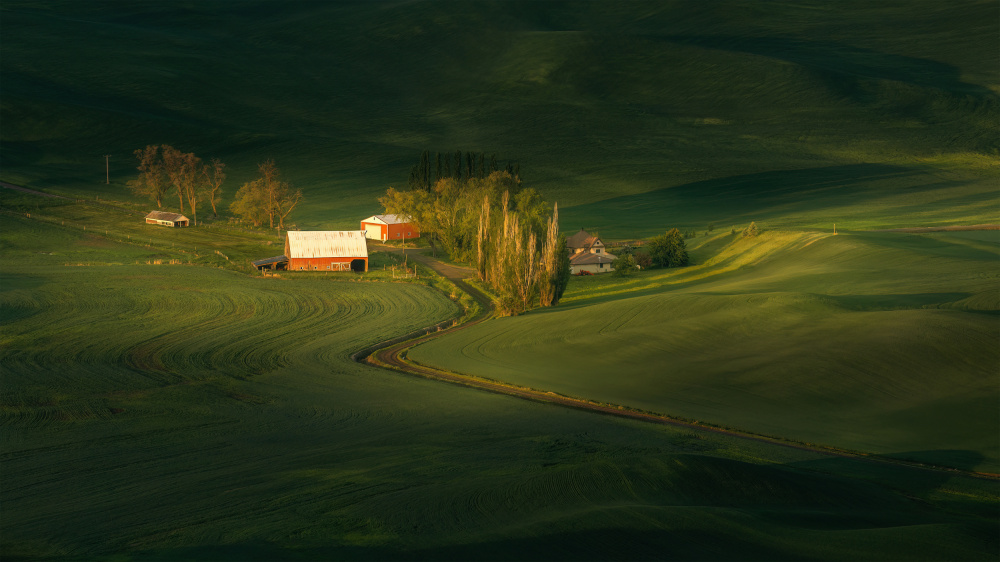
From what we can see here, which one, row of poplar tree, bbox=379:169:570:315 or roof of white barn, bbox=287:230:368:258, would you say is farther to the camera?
roof of white barn, bbox=287:230:368:258

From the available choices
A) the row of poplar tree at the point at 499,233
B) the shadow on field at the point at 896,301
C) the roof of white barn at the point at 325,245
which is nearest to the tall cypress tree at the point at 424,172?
the row of poplar tree at the point at 499,233

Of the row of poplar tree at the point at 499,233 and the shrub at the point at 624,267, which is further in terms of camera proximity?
the shrub at the point at 624,267

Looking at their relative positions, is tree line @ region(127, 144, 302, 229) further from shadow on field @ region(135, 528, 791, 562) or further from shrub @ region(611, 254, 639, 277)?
shadow on field @ region(135, 528, 791, 562)

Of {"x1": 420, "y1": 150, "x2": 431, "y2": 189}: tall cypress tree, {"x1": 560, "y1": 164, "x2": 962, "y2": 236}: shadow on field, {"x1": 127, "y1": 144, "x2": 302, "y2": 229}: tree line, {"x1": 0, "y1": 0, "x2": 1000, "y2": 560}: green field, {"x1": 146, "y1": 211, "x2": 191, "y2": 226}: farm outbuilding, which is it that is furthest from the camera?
{"x1": 560, "y1": 164, "x2": 962, "y2": 236}: shadow on field

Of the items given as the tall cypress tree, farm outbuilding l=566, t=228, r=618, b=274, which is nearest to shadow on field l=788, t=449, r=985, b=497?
farm outbuilding l=566, t=228, r=618, b=274

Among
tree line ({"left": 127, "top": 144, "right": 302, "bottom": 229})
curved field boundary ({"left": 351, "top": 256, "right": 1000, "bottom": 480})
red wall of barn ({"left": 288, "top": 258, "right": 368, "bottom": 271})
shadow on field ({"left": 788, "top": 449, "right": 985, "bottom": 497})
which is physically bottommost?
shadow on field ({"left": 788, "top": 449, "right": 985, "bottom": 497})

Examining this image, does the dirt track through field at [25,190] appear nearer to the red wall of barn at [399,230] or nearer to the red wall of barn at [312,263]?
the red wall of barn at [399,230]

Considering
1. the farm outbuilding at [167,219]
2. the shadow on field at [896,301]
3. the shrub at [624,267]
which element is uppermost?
the farm outbuilding at [167,219]
